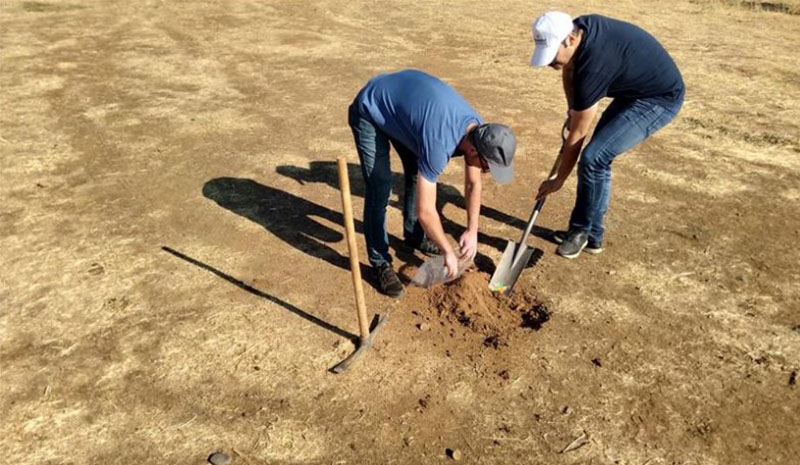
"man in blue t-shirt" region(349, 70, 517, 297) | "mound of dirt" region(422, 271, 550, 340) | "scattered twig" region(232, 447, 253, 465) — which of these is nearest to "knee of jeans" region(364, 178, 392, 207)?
"man in blue t-shirt" region(349, 70, 517, 297)

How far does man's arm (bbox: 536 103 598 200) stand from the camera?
15.3 ft

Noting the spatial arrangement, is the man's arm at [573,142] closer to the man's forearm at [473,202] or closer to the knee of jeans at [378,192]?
the man's forearm at [473,202]

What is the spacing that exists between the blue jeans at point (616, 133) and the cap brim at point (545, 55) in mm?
903

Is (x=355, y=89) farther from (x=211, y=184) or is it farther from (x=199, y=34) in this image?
(x=199, y=34)

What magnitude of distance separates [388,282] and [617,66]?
7.70ft

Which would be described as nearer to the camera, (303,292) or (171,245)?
(303,292)

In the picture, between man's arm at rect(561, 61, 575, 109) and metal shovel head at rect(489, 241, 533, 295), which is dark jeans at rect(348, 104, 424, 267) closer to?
metal shovel head at rect(489, 241, 533, 295)

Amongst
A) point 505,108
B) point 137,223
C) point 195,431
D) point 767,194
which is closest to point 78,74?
point 137,223

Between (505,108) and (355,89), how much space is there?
2.33 m

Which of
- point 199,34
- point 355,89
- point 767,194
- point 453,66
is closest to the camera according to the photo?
point 767,194

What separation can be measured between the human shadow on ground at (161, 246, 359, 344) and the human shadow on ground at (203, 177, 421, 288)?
609 millimetres

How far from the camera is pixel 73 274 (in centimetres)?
508

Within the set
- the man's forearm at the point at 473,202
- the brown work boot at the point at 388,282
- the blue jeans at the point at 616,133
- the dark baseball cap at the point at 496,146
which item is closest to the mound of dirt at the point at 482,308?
the brown work boot at the point at 388,282

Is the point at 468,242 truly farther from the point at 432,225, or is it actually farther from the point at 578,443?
the point at 578,443
